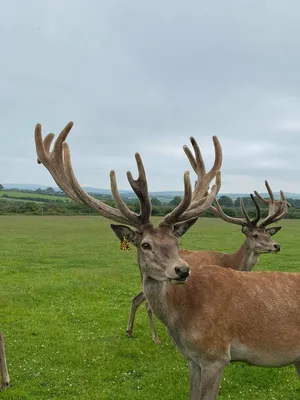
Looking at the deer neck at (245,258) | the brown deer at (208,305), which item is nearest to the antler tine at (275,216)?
the deer neck at (245,258)

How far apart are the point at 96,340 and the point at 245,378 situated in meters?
3.20

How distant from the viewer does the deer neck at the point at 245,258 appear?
398 inches

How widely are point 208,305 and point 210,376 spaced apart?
2.48 feet

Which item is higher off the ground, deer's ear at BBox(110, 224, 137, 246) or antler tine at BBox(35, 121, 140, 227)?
antler tine at BBox(35, 121, 140, 227)

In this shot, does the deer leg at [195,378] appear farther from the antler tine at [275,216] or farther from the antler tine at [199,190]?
the antler tine at [275,216]

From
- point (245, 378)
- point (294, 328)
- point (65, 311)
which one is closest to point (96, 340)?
point (65, 311)

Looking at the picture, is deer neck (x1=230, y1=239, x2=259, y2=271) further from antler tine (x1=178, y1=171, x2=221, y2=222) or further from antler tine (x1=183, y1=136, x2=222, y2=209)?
antler tine (x1=178, y1=171, x2=221, y2=222)

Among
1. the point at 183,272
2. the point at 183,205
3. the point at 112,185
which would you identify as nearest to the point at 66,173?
the point at 112,185

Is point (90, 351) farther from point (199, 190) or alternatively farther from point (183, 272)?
point (183, 272)

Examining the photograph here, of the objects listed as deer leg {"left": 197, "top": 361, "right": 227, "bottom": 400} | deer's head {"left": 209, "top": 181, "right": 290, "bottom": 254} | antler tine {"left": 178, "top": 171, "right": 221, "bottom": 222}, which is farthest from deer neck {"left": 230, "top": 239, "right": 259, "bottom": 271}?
deer leg {"left": 197, "top": 361, "right": 227, "bottom": 400}

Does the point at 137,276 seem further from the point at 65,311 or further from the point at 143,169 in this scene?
the point at 143,169

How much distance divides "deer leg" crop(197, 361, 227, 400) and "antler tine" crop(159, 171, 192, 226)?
1.65 meters

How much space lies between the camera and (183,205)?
5.57m

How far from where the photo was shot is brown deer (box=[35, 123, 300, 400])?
514 centimetres
